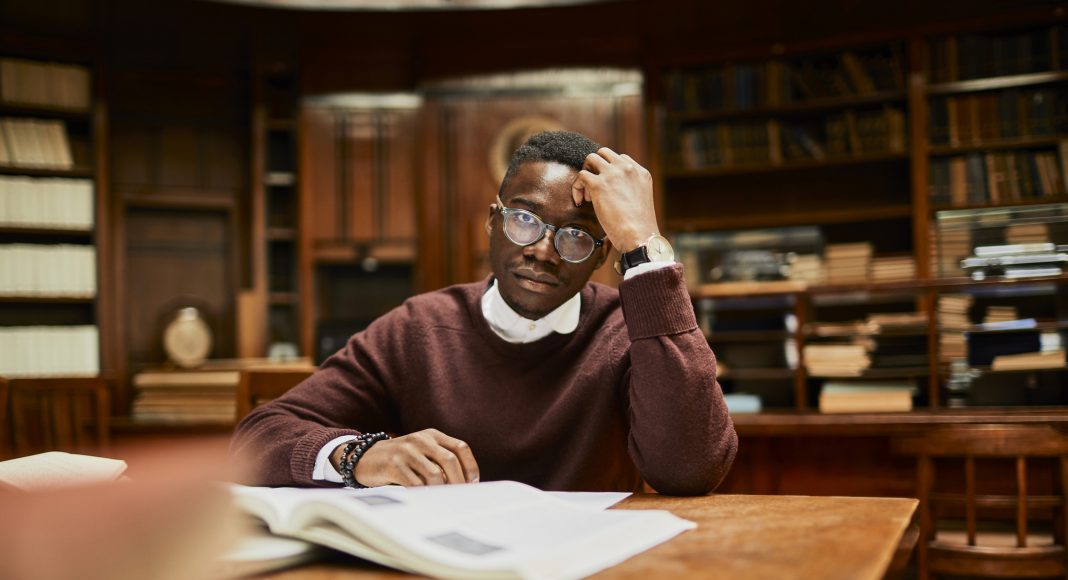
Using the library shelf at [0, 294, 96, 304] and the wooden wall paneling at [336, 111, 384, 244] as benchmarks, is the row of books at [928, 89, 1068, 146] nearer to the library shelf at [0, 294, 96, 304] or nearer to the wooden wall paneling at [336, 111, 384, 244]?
the wooden wall paneling at [336, 111, 384, 244]

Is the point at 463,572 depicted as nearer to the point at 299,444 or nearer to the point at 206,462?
the point at 206,462

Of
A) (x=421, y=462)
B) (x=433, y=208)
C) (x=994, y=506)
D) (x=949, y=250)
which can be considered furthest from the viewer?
(x=433, y=208)

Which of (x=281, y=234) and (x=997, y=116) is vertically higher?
(x=997, y=116)

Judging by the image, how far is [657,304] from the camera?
126 cm

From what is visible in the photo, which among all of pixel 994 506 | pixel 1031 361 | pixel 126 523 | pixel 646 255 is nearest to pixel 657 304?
pixel 646 255

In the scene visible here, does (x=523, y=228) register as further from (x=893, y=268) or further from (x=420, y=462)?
(x=893, y=268)

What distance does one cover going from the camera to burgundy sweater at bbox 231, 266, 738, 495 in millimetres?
1234

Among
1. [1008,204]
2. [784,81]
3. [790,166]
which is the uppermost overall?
[784,81]

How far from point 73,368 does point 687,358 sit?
192 inches

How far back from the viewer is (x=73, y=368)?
5.14 meters

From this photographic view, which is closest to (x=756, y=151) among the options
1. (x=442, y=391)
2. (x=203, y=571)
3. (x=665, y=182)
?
(x=665, y=182)

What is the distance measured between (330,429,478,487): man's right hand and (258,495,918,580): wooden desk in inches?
10.6

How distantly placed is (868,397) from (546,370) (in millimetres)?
2024

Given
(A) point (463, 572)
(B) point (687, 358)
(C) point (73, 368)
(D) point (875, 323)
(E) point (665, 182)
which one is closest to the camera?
(A) point (463, 572)
